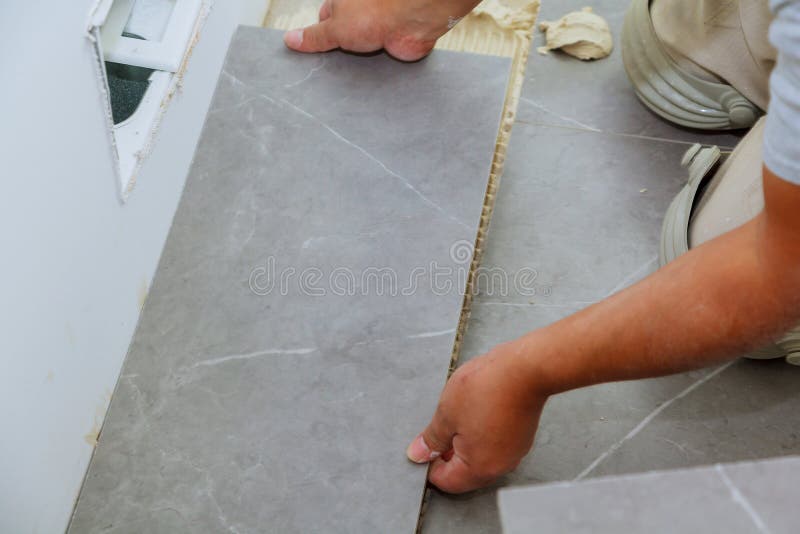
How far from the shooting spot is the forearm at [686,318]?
94cm

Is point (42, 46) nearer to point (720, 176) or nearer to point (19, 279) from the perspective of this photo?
point (19, 279)

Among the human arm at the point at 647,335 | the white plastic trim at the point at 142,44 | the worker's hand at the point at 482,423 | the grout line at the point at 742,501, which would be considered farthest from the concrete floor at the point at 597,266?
the grout line at the point at 742,501

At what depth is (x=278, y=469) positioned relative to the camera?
1.29 meters

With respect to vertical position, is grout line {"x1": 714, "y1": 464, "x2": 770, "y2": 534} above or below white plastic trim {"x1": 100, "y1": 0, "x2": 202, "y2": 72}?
above

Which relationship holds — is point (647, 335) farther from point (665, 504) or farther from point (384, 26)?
point (384, 26)

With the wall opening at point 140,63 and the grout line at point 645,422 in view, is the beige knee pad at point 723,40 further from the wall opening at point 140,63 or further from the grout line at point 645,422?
the wall opening at point 140,63

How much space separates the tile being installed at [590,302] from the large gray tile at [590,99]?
1.5 inches

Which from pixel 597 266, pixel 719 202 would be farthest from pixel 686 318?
pixel 597 266

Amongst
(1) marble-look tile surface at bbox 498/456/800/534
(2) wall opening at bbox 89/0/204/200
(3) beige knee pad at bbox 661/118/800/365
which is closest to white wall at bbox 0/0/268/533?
(2) wall opening at bbox 89/0/204/200

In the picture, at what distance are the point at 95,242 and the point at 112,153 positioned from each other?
0.44 feet

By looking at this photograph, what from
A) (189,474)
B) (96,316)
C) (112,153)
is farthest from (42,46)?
(189,474)

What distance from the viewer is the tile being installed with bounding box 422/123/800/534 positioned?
57.3 inches

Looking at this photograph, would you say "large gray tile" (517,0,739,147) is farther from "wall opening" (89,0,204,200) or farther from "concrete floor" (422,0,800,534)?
"wall opening" (89,0,204,200)

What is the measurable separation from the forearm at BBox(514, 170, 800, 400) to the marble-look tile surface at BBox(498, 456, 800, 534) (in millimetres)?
475
